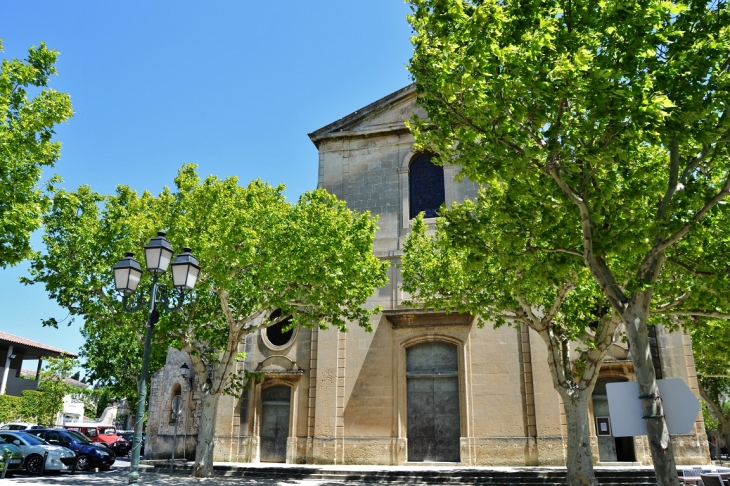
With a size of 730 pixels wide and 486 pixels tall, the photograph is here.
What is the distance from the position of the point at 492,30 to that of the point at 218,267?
9671mm

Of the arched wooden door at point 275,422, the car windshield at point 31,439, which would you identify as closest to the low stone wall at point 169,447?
the arched wooden door at point 275,422

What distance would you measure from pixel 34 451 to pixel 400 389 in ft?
39.4

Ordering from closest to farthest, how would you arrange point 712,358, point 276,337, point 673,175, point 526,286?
point 673,175
point 526,286
point 276,337
point 712,358

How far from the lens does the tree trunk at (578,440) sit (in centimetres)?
1281

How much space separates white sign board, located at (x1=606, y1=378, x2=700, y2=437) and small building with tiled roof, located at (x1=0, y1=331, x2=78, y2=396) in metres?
37.9

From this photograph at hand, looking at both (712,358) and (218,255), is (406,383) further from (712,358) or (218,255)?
(712,358)

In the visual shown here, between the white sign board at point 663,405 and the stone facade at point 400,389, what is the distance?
Answer: 11998mm

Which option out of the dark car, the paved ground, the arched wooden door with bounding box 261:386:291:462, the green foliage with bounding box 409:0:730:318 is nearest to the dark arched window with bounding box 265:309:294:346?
the arched wooden door with bounding box 261:386:291:462

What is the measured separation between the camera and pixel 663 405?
6.54m

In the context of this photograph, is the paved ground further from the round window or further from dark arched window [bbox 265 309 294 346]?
dark arched window [bbox 265 309 294 346]

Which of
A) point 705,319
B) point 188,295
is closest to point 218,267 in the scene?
point 188,295

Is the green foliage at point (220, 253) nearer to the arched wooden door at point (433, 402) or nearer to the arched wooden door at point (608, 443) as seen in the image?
the arched wooden door at point (433, 402)

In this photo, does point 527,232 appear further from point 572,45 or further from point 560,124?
point 572,45

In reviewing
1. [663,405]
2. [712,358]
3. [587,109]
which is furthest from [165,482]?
[712,358]
